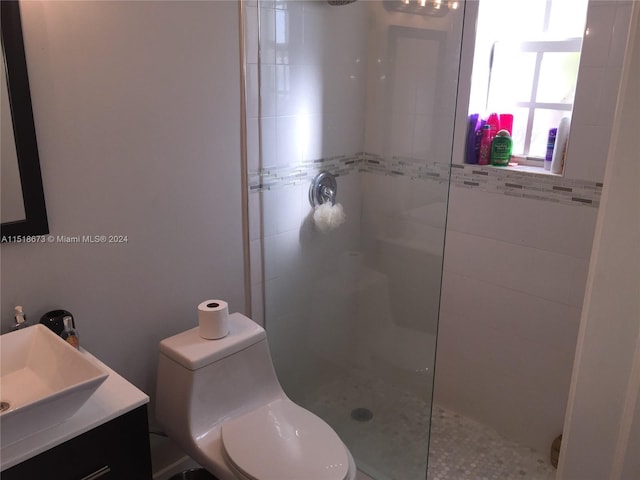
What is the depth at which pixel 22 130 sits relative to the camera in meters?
1.52

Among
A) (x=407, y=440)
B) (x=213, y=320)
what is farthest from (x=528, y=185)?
(x=213, y=320)

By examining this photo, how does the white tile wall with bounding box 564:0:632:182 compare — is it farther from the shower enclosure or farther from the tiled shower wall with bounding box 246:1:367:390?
the tiled shower wall with bounding box 246:1:367:390

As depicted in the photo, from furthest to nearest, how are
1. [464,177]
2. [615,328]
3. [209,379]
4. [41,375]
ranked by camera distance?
[464,177] → [209,379] → [41,375] → [615,328]

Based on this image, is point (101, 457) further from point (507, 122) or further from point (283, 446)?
point (507, 122)

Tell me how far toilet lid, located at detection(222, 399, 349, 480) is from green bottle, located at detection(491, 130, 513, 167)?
1361mm

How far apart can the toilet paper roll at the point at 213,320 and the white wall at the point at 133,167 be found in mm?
181

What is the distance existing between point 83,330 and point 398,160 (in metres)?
1.32

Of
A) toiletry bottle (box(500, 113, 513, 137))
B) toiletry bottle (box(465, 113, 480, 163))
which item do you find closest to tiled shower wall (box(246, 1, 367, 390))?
toiletry bottle (box(465, 113, 480, 163))

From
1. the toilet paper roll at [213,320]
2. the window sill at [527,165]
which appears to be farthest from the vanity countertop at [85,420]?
the window sill at [527,165]

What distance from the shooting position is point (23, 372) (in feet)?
5.04

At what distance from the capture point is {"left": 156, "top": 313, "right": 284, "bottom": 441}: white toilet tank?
186 cm

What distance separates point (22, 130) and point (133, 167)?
14.5 inches

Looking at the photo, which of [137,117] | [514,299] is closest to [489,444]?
[514,299]

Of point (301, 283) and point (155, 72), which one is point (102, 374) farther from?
point (301, 283)
